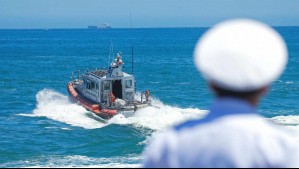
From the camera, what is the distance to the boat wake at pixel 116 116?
95.2 ft

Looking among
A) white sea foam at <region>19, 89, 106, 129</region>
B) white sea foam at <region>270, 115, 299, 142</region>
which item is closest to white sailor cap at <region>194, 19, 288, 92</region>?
white sea foam at <region>270, 115, 299, 142</region>

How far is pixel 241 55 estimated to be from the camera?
2453 millimetres

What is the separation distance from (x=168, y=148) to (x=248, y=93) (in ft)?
1.37

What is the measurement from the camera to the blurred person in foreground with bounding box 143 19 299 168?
241 cm

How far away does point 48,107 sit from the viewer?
37.6 m

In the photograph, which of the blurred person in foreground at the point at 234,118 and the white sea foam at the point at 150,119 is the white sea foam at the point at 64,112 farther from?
the blurred person in foreground at the point at 234,118

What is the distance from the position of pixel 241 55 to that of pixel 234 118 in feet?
0.86

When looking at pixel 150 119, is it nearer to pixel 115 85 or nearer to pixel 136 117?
pixel 136 117

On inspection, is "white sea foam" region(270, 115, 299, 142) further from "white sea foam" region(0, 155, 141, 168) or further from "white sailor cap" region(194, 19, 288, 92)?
"white sailor cap" region(194, 19, 288, 92)

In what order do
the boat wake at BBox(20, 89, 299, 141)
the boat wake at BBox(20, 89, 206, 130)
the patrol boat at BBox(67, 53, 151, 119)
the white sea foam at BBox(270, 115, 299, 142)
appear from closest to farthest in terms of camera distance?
1. the white sea foam at BBox(270, 115, 299, 142)
2. the boat wake at BBox(20, 89, 299, 141)
3. the boat wake at BBox(20, 89, 206, 130)
4. the patrol boat at BBox(67, 53, 151, 119)

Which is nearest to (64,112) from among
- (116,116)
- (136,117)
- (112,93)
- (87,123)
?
(112,93)

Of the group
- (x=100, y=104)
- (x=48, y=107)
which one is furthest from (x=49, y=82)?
(x=100, y=104)

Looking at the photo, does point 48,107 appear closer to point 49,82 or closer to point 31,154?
point 31,154

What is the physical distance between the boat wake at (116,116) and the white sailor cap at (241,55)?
1004 inches
